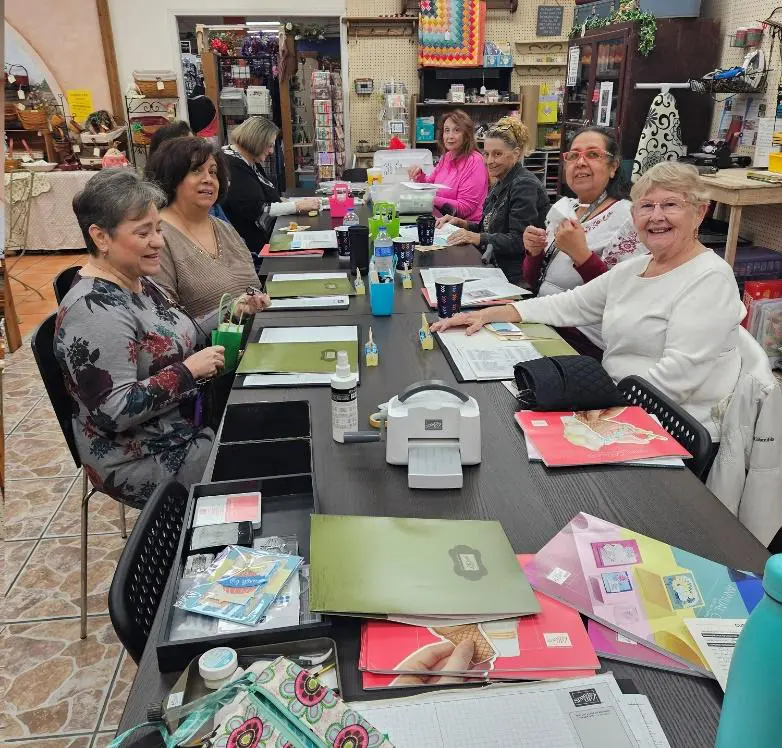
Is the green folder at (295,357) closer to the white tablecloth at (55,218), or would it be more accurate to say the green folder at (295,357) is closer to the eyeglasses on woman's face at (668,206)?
the eyeglasses on woman's face at (668,206)

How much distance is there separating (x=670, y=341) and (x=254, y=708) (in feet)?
5.14

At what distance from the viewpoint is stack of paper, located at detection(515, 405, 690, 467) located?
1.40 m

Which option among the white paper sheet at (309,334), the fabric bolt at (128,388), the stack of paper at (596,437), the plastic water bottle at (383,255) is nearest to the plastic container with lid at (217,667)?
the stack of paper at (596,437)

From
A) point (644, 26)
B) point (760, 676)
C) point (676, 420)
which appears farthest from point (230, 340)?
point (644, 26)

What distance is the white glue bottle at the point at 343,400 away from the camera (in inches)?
55.5

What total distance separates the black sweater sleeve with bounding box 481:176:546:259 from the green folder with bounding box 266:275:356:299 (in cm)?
91

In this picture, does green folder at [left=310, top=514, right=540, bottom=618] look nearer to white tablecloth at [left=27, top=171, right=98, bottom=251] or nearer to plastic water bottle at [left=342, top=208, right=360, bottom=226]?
plastic water bottle at [left=342, top=208, right=360, bottom=226]

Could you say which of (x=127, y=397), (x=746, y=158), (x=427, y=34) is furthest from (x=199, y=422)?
(x=427, y=34)

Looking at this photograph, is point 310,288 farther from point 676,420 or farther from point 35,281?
point 35,281

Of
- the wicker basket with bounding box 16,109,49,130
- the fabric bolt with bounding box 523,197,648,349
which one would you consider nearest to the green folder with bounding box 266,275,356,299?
the fabric bolt with bounding box 523,197,648,349

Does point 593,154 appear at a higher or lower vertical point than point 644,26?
lower

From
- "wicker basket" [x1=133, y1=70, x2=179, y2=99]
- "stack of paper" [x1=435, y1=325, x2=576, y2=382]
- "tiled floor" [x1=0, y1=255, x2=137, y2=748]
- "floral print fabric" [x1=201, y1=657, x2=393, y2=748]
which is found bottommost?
"tiled floor" [x1=0, y1=255, x2=137, y2=748]

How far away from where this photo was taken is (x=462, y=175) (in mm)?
4512

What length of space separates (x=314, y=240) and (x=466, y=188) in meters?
1.45
